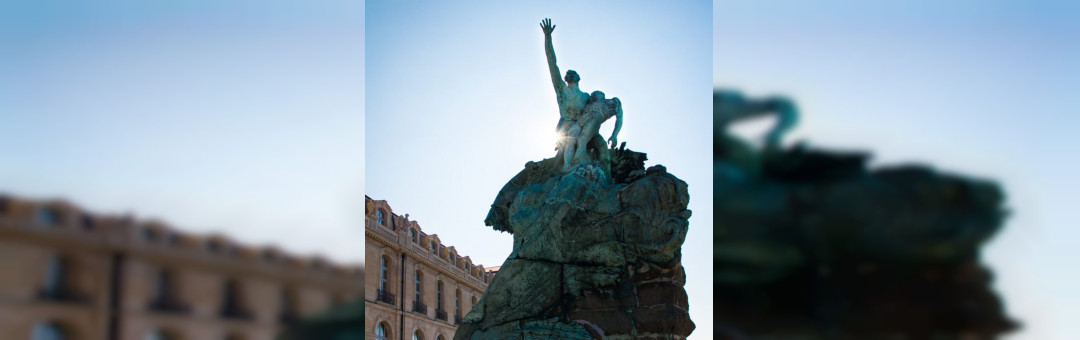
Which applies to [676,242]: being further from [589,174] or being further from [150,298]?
[150,298]

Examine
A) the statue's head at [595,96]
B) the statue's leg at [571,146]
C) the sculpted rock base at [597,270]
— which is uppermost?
the statue's head at [595,96]

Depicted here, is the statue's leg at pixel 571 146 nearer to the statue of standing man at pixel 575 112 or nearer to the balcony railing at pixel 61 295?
the statue of standing man at pixel 575 112

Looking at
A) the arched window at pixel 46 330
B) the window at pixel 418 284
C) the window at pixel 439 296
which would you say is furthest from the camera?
the window at pixel 439 296

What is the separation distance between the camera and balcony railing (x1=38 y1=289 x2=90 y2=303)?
2.81 feet

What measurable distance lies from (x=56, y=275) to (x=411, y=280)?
A: 81.7 feet

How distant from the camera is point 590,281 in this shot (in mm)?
7414

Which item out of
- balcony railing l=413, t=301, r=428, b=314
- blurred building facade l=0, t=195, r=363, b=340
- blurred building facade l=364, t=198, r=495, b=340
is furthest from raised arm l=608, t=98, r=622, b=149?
balcony railing l=413, t=301, r=428, b=314

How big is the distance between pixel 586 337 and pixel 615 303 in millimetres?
456

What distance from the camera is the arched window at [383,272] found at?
2342 centimetres

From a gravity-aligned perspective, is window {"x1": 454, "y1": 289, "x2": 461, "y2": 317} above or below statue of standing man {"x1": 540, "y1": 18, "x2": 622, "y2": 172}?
below

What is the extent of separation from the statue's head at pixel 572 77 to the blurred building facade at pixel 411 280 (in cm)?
1324

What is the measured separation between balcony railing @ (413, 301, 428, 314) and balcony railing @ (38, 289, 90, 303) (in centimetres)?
2473

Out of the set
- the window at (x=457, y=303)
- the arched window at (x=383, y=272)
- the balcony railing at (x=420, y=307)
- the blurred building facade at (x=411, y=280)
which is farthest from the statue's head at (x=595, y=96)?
the window at (x=457, y=303)

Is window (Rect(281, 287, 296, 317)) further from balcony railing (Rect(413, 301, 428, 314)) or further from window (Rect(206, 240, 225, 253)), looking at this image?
balcony railing (Rect(413, 301, 428, 314))
